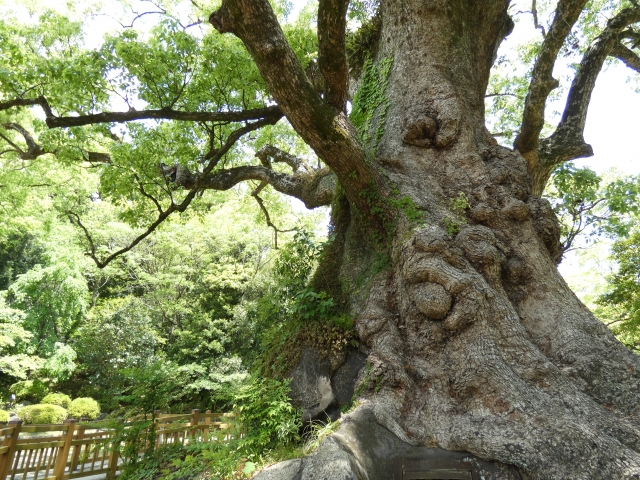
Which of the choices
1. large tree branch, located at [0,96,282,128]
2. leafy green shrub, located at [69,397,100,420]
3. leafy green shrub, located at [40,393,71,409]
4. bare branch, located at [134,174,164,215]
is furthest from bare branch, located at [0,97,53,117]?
leafy green shrub, located at [40,393,71,409]

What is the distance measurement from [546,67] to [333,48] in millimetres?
3069

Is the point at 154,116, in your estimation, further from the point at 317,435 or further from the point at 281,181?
the point at 317,435

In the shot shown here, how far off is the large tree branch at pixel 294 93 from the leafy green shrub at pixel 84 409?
1465 cm

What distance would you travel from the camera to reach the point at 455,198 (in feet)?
13.8

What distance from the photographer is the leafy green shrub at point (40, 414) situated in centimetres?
1251

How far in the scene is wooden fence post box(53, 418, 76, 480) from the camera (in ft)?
19.7

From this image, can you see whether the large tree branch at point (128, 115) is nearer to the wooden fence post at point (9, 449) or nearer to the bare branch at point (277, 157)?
the bare branch at point (277, 157)

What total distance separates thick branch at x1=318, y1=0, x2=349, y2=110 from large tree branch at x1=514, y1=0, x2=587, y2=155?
2692 mm

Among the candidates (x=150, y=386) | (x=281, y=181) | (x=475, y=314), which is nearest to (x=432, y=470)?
(x=475, y=314)

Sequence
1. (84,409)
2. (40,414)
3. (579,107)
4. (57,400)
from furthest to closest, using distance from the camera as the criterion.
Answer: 1. (57,400)
2. (84,409)
3. (40,414)
4. (579,107)

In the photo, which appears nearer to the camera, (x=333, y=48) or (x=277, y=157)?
(x=333, y=48)

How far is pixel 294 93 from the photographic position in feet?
11.4

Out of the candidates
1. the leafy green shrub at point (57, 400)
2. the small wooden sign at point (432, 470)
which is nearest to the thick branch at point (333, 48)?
the small wooden sign at point (432, 470)

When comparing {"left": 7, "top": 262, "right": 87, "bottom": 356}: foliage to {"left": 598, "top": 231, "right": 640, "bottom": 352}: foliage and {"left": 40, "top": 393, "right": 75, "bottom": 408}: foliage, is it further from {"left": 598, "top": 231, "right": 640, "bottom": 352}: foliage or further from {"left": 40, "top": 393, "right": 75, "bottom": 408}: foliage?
{"left": 598, "top": 231, "right": 640, "bottom": 352}: foliage
